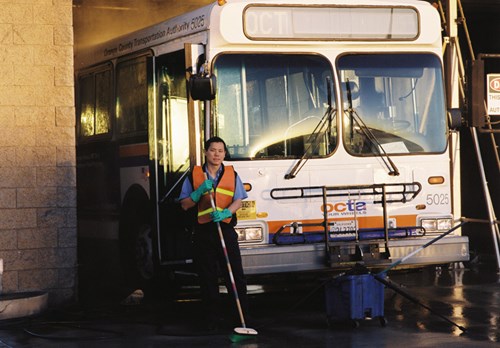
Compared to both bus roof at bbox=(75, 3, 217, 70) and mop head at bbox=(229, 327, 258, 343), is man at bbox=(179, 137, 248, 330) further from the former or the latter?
bus roof at bbox=(75, 3, 217, 70)

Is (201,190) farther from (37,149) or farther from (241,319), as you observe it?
(37,149)

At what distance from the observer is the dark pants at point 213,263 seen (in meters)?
10.6

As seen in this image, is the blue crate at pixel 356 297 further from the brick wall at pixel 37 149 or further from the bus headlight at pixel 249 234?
the brick wall at pixel 37 149

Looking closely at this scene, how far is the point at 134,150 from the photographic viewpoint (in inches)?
548

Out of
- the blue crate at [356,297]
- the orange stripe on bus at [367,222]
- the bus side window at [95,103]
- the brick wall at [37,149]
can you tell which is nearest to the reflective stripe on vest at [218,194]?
the orange stripe on bus at [367,222]

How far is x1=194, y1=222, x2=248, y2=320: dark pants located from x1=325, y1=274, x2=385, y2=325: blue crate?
818 millimetres

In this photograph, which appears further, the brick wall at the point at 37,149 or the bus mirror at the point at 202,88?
the brick wall at the point at 37,149

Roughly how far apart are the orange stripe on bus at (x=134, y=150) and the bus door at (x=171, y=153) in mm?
591

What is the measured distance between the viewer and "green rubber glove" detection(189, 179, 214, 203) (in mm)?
10422

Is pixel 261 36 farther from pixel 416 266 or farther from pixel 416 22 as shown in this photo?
pixel 416 266

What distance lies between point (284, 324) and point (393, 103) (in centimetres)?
267

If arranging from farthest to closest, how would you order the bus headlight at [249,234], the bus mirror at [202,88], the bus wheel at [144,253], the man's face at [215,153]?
the bus wheel at [144,253] → the bus headlight at [249,234] → the bus mirror at [202,88] → the man's face at [215,153]

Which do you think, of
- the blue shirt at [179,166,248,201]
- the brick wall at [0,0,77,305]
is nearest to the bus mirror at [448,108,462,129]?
the blue shirt at [179,166,248,201]

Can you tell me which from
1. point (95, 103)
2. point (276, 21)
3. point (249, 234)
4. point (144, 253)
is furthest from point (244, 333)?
point (95, 103)
